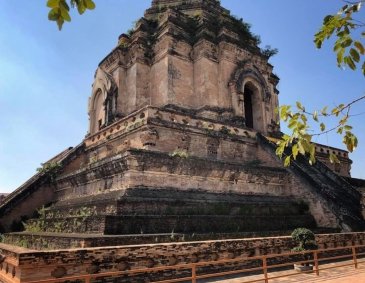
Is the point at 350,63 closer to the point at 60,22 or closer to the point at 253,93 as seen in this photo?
the point at 60,22

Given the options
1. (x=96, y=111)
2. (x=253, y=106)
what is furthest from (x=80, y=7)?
(x=96, y=111)

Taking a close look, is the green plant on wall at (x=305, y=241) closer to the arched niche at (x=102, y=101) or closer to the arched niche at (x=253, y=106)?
the arched niche at (x=253, y=106)

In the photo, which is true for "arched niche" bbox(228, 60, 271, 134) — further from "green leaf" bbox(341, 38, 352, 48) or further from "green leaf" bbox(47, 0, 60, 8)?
"green leaf" bbox(47, 0, 60, 8)

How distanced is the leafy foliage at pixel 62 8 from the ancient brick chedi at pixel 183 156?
6393 millimetres

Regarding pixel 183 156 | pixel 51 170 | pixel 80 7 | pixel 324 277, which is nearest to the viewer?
pixel 80 7

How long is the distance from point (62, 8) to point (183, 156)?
28.8 feet

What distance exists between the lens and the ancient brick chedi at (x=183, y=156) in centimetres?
1002

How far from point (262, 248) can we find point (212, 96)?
32.7ft

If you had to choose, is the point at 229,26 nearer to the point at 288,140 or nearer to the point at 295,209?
the point at 295,209

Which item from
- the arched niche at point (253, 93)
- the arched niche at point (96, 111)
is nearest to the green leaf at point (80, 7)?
the arched niche at point (253, 93)

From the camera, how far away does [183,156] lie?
1107 cm

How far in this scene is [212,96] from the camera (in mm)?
17797

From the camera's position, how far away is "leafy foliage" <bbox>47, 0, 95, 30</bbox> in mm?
2422

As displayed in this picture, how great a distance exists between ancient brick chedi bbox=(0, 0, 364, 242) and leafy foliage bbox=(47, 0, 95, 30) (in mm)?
6393
